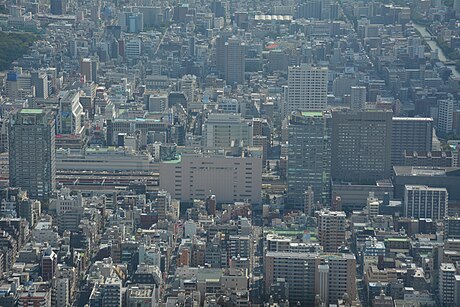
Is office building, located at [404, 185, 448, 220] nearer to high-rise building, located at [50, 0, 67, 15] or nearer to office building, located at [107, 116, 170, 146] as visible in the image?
office building, located at [107, 116, 170, 146]

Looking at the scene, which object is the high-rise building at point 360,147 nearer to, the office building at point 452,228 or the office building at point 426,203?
the office building at point 426,203

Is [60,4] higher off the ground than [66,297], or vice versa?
[60,4]

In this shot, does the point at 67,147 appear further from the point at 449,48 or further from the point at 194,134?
the point at 449,48

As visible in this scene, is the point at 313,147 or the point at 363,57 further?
the point at 363,57

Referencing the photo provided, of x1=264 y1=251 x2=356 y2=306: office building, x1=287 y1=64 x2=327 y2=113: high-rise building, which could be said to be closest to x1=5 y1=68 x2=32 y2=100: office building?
x1=287 y1=64 x2=327 y2=113: high-rise building

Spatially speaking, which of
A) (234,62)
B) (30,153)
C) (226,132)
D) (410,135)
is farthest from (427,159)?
(234,62)

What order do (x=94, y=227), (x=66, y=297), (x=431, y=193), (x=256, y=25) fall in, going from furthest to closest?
(x=256, y=25), (x=431, y=193), (x=94, y=227), (x=66, y=297)

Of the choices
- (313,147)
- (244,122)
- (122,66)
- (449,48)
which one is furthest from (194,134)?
(449,48)
